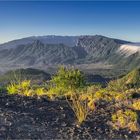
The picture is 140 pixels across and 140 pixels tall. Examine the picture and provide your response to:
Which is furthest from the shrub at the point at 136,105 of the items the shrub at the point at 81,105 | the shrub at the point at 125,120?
the shrub at the point at 81,105

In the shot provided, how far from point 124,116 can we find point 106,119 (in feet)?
3.16

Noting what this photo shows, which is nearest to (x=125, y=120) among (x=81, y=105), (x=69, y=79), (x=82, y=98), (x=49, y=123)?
(x=81, y=105)

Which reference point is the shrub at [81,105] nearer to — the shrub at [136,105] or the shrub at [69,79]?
the shrub at [69,79]

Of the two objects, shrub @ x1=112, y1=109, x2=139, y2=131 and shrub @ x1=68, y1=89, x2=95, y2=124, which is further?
shrub @ x1=68, y1=89, x2=95, y2=124

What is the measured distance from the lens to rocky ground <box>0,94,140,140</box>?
18625 mm

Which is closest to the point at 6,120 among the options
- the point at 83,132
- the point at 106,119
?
the point at 83,132

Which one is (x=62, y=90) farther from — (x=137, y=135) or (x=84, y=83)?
(x=137, y=135)

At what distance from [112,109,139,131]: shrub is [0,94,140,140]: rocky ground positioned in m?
0.39

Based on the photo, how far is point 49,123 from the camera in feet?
66.2

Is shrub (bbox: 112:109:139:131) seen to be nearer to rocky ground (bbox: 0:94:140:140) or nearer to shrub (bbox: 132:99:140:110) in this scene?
rocky ground (bbox: 0:94:140:140)

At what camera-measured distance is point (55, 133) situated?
18938 millimetres

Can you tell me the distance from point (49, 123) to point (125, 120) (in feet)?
12.9

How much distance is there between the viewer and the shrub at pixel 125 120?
20219 mm

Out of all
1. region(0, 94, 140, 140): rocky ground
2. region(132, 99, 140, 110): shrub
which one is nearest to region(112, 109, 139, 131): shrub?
region(0, 94, 140, 140): rocky ground
